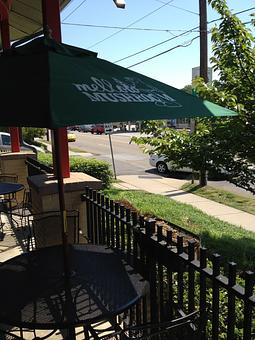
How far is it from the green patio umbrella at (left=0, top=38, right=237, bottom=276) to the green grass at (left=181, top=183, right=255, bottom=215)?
8.17m

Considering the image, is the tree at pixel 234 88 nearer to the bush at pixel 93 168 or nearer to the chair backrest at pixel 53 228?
the chair backrest at pixel 53 228

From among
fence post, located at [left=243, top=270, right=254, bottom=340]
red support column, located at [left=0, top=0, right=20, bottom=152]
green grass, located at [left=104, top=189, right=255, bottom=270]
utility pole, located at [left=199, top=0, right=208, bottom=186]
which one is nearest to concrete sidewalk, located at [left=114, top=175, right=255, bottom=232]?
utility pole, located at [left=199, top=0, right=208, bottom=186]

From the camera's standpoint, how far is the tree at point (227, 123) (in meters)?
5.30

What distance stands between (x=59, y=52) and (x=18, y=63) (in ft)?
0.84

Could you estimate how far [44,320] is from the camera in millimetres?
2117

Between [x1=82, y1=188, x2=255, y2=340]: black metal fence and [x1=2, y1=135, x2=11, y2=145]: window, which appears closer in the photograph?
[x1=82, y1=188, x2=255, y2=340]: black metal fence

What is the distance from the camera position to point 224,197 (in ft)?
40.0

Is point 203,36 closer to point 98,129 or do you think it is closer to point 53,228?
point 53,228

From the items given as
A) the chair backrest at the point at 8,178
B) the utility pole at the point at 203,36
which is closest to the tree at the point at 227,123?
the chair backrest at the point at 8,178

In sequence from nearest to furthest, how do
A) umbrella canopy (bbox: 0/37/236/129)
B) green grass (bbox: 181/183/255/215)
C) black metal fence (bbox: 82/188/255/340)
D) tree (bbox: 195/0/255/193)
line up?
1. umbrella canopy (bbox: 0/37/236/129)
2. black metal fence (bbox: 82/188/255/340)
3. tree (bbox: 195/0/255/193)
4. green grass (bbox: 181/183/255/215)

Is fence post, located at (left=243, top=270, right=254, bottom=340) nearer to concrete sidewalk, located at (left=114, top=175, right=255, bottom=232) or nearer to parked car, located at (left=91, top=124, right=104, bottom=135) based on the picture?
concrete sidewalk, located at (left=114, top=175, right=255, bottom=232)

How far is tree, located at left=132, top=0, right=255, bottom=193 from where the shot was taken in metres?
5.30

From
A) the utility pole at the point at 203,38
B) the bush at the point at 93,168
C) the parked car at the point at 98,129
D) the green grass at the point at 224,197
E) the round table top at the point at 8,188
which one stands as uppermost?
the utility pole at the point at 203,38

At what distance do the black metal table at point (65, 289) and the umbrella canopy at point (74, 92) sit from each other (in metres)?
1.02
